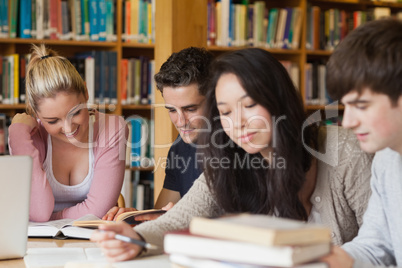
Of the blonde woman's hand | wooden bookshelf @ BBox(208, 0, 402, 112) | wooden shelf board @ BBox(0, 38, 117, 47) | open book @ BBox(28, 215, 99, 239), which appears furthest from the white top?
wooden bookshelf @ BBox(208, 0, 402, 112)

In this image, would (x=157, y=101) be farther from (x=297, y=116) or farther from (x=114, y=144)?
(x=297, y=116)

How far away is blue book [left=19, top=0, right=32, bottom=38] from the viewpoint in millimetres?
3260

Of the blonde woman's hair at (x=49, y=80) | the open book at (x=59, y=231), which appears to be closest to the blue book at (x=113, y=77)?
the blonde woman's hair at (x=49, y=80)

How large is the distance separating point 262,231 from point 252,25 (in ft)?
10.1

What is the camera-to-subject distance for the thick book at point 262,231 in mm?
812

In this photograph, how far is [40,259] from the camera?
135cm

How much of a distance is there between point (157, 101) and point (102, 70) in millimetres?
788

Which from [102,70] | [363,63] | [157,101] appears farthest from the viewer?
[102,70]

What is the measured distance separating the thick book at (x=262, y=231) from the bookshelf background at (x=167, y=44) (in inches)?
70.9

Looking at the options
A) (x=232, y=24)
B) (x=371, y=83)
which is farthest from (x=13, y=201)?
(x=232, y=24)

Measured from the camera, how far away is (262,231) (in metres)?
0.82

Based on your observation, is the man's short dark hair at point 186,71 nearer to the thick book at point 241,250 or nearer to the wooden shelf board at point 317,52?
the thick book at point 241,250

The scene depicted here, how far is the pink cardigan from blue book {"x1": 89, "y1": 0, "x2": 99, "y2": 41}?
1.25 metres

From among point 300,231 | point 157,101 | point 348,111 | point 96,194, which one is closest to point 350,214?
point 348,111
